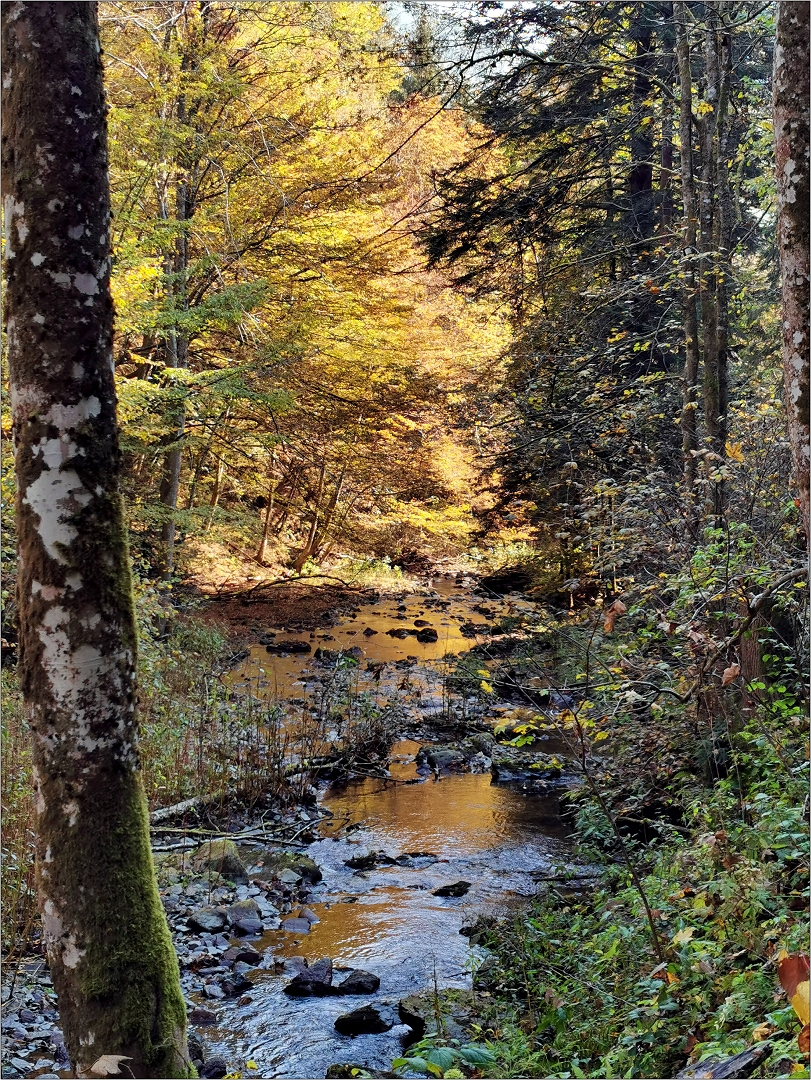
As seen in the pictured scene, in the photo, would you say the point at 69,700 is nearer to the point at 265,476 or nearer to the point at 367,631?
the point at 367,631

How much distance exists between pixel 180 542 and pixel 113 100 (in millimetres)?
7437

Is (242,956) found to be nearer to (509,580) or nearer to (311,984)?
(311,984)

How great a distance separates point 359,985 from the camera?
15.4 ft

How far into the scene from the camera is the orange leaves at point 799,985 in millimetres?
2145

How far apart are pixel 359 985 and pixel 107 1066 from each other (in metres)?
2.71

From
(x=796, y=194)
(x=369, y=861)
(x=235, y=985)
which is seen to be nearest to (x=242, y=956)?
(x=235, y=985)

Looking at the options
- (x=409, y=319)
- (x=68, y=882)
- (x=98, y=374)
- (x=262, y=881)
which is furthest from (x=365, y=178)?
(x=68, y=882)

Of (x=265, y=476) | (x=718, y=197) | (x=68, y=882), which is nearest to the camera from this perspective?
(x=68, y=882)

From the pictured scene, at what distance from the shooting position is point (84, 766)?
2391 millimetres

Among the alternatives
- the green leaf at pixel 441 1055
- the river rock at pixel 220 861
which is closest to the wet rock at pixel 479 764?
the river rock at pixel 220 861

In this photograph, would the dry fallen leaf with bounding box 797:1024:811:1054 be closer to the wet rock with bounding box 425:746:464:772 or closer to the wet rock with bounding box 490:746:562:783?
the wet rock with bounding box 490:746:562:783

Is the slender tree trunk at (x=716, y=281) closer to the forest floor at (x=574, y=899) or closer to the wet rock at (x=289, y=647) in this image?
the forest floor at (x=574, y=899)

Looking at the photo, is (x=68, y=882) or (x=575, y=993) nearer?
(x=68, y=882)

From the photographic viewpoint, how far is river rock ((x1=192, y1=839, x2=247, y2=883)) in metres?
5.99
